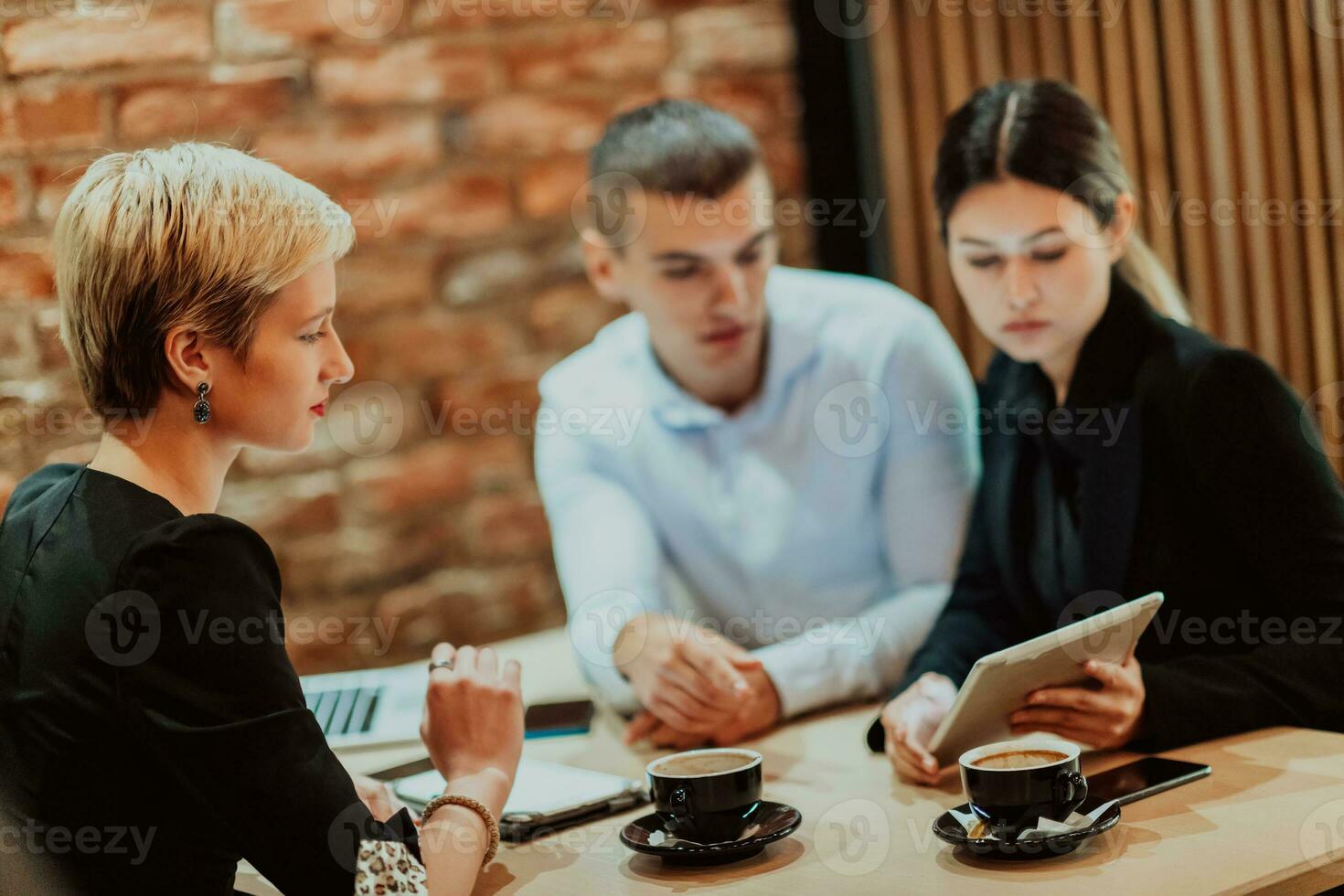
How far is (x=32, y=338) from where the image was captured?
2.31 m

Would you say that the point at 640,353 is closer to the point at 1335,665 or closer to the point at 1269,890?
the point at 1335,665

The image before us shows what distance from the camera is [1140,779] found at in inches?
56.6

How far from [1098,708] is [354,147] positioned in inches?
73.0

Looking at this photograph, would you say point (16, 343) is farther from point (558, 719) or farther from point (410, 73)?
point (558, 719)

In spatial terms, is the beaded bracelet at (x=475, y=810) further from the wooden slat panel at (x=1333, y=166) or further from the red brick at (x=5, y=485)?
the wooden slat panel at (x=1333, y=166)

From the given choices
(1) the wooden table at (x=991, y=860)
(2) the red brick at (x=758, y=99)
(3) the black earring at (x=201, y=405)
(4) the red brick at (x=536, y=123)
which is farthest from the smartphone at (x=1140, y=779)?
(2) the red brick at (x=758, y=99)

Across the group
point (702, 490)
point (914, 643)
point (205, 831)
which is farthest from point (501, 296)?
point (205, 831)

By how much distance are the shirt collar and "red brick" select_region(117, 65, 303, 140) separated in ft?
3.12

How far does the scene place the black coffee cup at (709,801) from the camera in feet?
4.38

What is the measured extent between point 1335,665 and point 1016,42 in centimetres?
160

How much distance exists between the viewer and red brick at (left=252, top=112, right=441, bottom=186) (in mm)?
2646

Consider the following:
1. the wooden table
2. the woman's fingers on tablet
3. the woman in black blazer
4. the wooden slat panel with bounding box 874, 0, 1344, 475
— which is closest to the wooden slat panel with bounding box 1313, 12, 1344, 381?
the wooden slat panel with bounding box 874, 0, 1344, 475

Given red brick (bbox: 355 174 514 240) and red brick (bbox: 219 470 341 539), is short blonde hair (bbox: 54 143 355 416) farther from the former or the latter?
red brick (bbox: 355 174 514 240)

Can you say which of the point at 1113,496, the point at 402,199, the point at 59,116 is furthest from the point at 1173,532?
the point at 59,116
